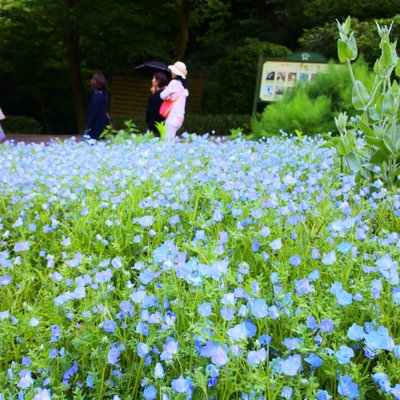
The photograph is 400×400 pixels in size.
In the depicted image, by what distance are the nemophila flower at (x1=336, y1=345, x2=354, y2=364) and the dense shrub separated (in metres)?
5.21

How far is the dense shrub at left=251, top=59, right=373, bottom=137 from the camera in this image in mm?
6214

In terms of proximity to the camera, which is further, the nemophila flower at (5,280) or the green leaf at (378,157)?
the green leaf at (378,157)

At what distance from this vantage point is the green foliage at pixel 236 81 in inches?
648

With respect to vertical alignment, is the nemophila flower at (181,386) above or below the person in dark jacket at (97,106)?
above

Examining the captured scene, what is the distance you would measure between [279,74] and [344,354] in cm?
785

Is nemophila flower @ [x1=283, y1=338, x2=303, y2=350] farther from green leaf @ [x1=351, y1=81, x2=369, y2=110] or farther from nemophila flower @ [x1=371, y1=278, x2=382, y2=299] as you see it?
green leaf @ [x1=351, y1=81, x2=369, y2=110]

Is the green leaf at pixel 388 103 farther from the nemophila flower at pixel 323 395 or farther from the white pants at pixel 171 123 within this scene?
the white pants at pixel 171 123

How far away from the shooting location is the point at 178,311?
142 centimetres

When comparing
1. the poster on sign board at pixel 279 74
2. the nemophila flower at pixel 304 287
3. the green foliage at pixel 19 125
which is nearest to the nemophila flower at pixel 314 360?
the nemophila flower at pixel 304 287

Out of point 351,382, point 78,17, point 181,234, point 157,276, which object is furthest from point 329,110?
point 78,17

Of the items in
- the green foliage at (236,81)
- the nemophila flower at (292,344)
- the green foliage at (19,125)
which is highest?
the nemophila flower at (292,344)

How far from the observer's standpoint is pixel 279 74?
8625 millimetres

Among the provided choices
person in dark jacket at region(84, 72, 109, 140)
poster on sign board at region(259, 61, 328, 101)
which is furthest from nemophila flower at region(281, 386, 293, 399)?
poster on sign board at region(259, 61, 328, 101)

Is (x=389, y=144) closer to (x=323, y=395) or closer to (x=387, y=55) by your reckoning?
(x=387, y=55)
